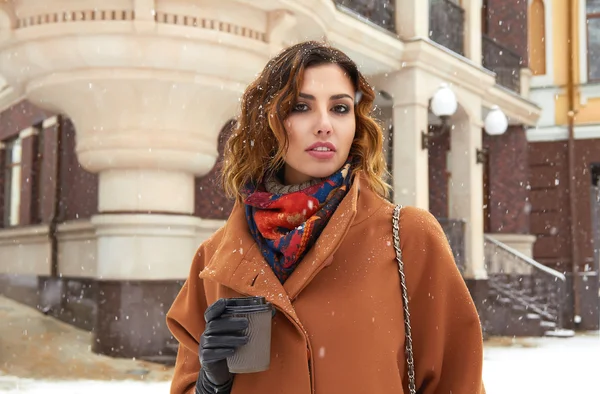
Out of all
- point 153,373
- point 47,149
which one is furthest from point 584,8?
point 153,373

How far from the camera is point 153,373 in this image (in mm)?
6250

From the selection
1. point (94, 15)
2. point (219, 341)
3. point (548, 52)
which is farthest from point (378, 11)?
point (219, 341)

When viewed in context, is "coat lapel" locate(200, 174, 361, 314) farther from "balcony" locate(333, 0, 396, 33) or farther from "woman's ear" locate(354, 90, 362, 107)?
"balcony" locate(333, 0, 396, 33)

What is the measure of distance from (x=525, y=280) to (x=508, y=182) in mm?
2320

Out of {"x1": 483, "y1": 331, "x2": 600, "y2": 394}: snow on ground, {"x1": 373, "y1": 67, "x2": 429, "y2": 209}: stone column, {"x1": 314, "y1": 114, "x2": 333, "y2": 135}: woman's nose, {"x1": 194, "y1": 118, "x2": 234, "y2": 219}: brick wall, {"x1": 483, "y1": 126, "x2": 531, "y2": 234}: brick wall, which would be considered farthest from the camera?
{"x1": 483, "y1": 126, "x2": 531, "y2": 234}: brick wall

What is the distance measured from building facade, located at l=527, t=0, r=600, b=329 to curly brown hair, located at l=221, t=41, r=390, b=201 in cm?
1274

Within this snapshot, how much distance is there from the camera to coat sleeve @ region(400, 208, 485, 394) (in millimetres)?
1589

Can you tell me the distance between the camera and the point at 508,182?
13500 mm

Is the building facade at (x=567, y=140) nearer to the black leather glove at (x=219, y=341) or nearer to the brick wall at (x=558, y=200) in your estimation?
the brick wall at (x=558, y=200)

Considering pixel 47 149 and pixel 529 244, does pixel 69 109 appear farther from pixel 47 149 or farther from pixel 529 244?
pixel 529 244

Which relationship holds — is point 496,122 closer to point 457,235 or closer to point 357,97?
point 457,235

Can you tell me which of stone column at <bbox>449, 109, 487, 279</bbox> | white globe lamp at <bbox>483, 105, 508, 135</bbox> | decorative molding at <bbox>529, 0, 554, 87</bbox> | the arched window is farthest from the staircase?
the arched window

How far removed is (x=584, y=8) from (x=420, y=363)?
14203 millimetres

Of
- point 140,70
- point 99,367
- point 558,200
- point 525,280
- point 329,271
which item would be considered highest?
point 140,70
